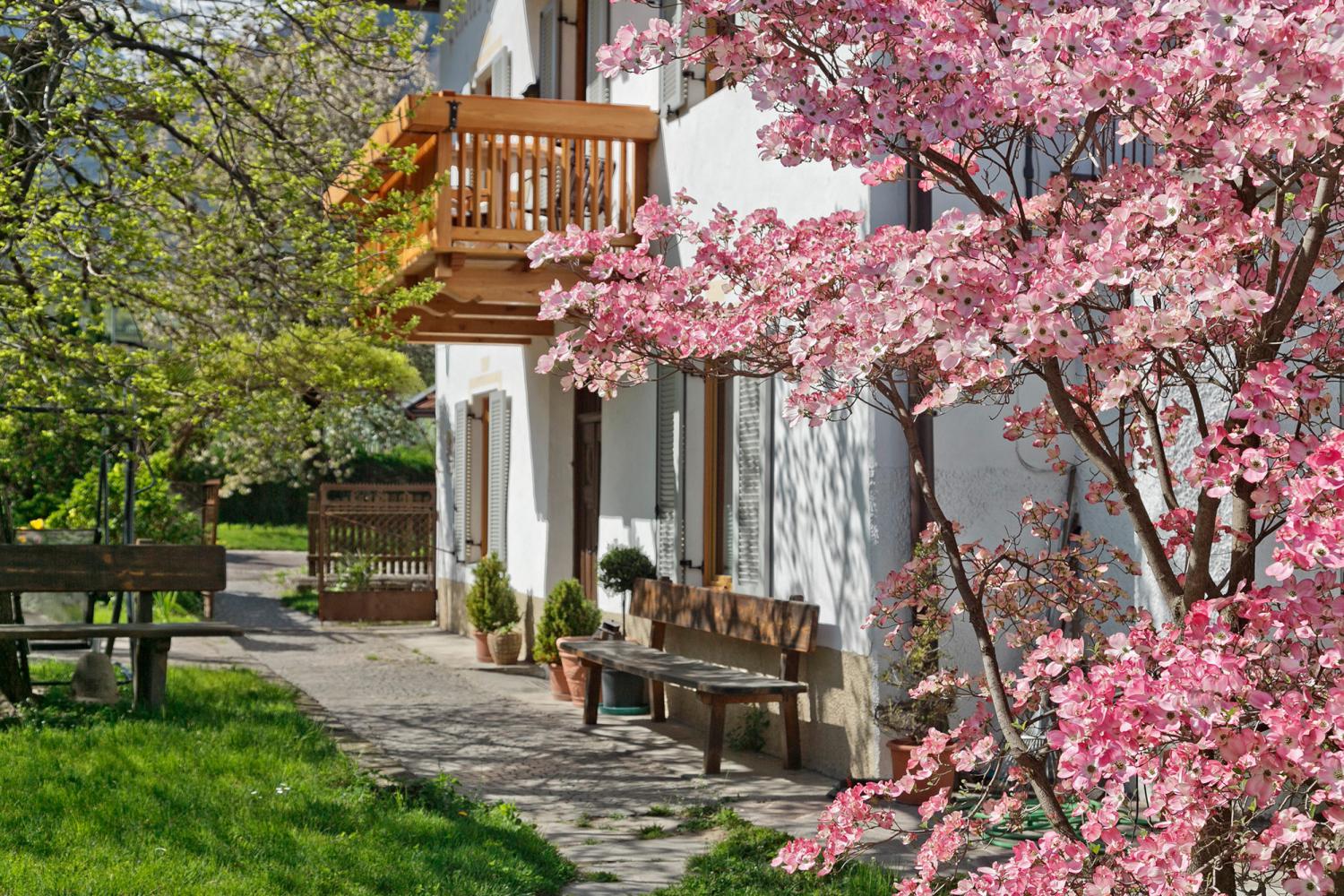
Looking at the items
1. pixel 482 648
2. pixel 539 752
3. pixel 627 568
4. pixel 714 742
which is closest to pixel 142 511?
pixel 482 648

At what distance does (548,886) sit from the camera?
577 cm

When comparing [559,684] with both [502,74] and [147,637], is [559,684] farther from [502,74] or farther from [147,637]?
[502,74]

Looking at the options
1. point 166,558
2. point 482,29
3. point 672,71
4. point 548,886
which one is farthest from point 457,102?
point 482,29

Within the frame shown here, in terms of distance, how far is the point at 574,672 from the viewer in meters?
11.4

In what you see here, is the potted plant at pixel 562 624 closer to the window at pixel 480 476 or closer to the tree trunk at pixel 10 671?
the window at pixel 480 476

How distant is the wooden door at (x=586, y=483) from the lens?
44.1ft

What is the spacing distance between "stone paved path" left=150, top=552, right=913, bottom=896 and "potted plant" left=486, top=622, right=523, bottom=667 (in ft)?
0.67

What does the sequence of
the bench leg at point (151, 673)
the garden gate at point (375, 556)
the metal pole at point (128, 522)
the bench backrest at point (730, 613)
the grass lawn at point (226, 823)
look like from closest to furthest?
the grass lawn at point (226, 823), the bench backrest at point (730, 613), the bench leg at point (151, 673), the metal pole at point (128, 522), the garden gate at point (375, 556)

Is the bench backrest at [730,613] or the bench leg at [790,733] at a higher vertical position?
the bench backrest at [730,613]

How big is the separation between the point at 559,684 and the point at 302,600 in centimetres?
1077

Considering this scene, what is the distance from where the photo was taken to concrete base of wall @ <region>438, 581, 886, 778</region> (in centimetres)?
814

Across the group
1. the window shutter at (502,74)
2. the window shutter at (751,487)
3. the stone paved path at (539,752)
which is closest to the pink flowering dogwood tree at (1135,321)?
the stone paved path at (539,752)

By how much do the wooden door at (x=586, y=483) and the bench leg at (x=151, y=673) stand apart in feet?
15.7

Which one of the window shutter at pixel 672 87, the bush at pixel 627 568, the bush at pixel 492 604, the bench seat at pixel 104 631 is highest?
the window shutter at pixel 672 87
